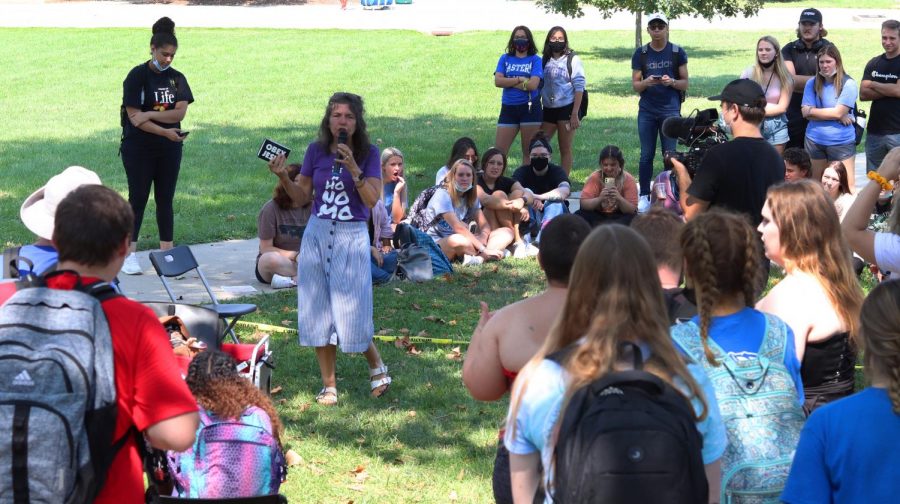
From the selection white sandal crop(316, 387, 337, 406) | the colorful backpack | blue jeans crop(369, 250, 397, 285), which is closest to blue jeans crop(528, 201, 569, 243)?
blue jeans crop(369, 250, 397, 285)

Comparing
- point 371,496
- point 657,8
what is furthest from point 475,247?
point 657,8

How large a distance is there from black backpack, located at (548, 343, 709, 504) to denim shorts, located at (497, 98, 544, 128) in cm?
1065

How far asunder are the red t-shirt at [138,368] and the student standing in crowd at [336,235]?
11.2ft

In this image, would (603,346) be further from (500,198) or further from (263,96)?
(263,96)

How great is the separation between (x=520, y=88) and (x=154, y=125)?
16.1 feet

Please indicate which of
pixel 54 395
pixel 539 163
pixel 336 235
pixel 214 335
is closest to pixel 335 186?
pixel 336 235

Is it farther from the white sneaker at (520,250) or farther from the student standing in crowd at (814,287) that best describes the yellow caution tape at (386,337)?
the student standing in crowd at (814,287)

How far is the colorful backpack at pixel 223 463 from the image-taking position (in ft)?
15.1

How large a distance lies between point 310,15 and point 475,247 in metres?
30.2

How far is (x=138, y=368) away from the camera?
2.97m

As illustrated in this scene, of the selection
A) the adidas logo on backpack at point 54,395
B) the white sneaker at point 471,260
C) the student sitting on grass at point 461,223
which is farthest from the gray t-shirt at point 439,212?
the adidas logo on backpack at point 54,395

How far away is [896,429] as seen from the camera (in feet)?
9.29

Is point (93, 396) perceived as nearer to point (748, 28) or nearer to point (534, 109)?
point (534, 109)

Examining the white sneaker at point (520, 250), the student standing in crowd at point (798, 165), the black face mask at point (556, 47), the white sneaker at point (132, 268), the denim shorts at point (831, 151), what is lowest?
the white sneaker at point (520, 250)
